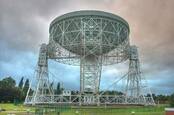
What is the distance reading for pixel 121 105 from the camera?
55.2 m

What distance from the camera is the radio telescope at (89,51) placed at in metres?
52.4

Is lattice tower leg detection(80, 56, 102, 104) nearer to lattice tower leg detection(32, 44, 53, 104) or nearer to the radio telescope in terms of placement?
the radio telescope

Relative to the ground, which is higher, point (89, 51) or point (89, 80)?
point (89, 51)

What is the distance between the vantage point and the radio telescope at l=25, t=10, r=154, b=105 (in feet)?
172

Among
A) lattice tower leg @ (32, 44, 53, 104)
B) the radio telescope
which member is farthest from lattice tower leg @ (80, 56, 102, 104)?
lattice tower leg @ (32, 44, 53, 104)

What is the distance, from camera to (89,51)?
53.5 meters

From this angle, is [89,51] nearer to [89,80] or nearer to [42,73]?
[89,80]

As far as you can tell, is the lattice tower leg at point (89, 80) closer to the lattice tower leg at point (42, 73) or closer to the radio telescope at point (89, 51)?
the radio telescope at point (89, 51)

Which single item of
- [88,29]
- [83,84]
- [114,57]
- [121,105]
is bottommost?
[121,105]

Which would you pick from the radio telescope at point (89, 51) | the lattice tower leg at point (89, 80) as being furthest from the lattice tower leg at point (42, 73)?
the lattice tower leg at point (89, 80)

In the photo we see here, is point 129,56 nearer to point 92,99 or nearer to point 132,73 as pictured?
point 132,73

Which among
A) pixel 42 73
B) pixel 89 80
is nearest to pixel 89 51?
pixel 89 80

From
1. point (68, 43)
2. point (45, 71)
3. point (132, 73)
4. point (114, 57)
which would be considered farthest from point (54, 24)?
point (132, 73)

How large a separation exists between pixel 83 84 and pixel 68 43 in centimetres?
760
